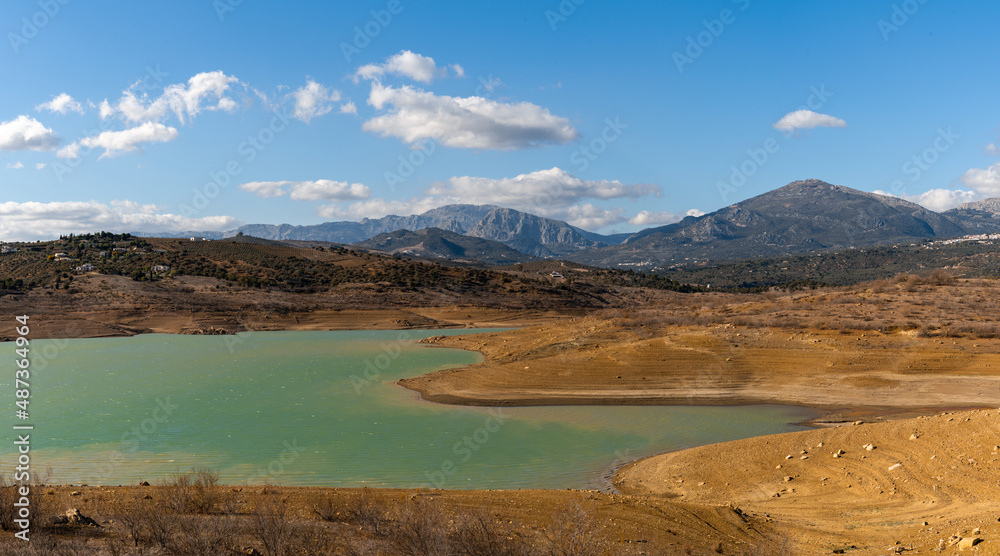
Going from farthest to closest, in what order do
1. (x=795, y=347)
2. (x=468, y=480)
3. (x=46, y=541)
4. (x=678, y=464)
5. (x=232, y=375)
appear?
(x=232, y=375)
(x=795, y=347)
(x=678, y=464)
(x=468, y=480)
(x=46, y=541)

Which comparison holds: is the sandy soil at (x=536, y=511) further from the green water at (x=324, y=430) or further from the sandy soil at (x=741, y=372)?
the sandy soil at (x=741, y=372)

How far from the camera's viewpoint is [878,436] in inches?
663

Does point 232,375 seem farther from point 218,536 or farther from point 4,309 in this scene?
point 4,309

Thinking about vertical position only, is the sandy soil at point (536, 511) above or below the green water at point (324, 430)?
above

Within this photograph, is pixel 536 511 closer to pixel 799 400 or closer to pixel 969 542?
pixel 969 542

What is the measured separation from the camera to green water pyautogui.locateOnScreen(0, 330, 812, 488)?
52.1 ft

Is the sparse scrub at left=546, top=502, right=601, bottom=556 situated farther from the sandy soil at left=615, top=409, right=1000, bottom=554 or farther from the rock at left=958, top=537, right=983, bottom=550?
the rock at left=958, top=537, right=983, bottom=550

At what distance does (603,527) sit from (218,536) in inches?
249

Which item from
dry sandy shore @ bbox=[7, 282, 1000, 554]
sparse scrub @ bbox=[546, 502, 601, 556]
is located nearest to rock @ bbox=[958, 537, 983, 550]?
dry sandy shore @ bbox=[7, 282, 1000, 554]

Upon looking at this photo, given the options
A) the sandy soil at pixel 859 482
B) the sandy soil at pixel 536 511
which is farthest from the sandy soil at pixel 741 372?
the sandy soil at pixel 536 511

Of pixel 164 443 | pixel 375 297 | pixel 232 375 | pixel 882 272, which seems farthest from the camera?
pixel 882 272

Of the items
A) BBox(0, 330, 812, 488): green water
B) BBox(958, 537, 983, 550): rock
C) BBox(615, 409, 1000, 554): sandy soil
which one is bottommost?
BBox(0, 330, 812, 488): green water

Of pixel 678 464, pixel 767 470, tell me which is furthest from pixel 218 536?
pixel 767 470

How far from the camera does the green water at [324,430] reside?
15883 mm
